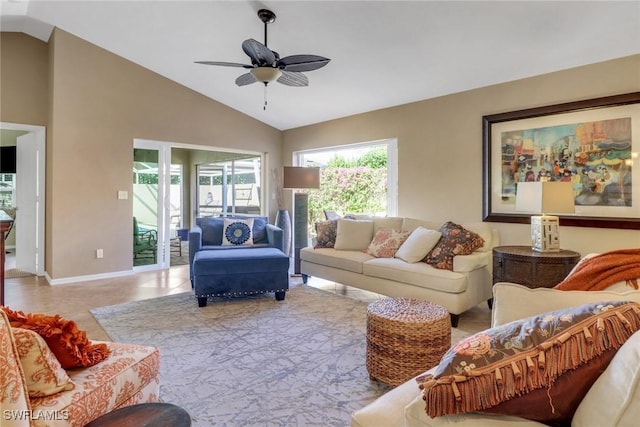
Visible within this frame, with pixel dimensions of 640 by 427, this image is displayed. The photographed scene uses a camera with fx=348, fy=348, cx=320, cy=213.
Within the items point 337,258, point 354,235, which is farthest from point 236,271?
point 354,235

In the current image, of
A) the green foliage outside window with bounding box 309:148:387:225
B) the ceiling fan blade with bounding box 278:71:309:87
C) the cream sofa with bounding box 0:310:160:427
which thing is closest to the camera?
the cream sofa with bounding box 0:310:160:427

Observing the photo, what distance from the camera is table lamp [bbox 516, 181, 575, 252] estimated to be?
113 inches

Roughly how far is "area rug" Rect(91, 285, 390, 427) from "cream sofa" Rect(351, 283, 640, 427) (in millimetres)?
842

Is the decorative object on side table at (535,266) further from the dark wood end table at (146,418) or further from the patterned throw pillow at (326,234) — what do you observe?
the dark wood end table at (146,418)

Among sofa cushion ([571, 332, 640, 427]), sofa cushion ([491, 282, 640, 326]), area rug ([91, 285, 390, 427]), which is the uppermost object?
sofa cushion ([491, 282, 640, 326])

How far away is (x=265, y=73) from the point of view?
9.84ft

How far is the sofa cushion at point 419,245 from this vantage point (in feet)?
11.6

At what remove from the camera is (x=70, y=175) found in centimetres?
457

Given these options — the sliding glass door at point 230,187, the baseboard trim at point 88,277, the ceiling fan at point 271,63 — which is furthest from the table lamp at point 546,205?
the baseboard trim at point 88,277

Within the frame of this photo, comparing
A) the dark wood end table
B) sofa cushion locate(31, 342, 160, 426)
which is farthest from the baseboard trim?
the dark wood end table

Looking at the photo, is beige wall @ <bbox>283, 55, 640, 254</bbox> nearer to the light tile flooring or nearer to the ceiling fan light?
the light tile flooring

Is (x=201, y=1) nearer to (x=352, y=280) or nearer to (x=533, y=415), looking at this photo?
(x=352, y=280)

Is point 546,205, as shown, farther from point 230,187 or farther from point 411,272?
point 230,187

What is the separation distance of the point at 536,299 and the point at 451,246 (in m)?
2.22
